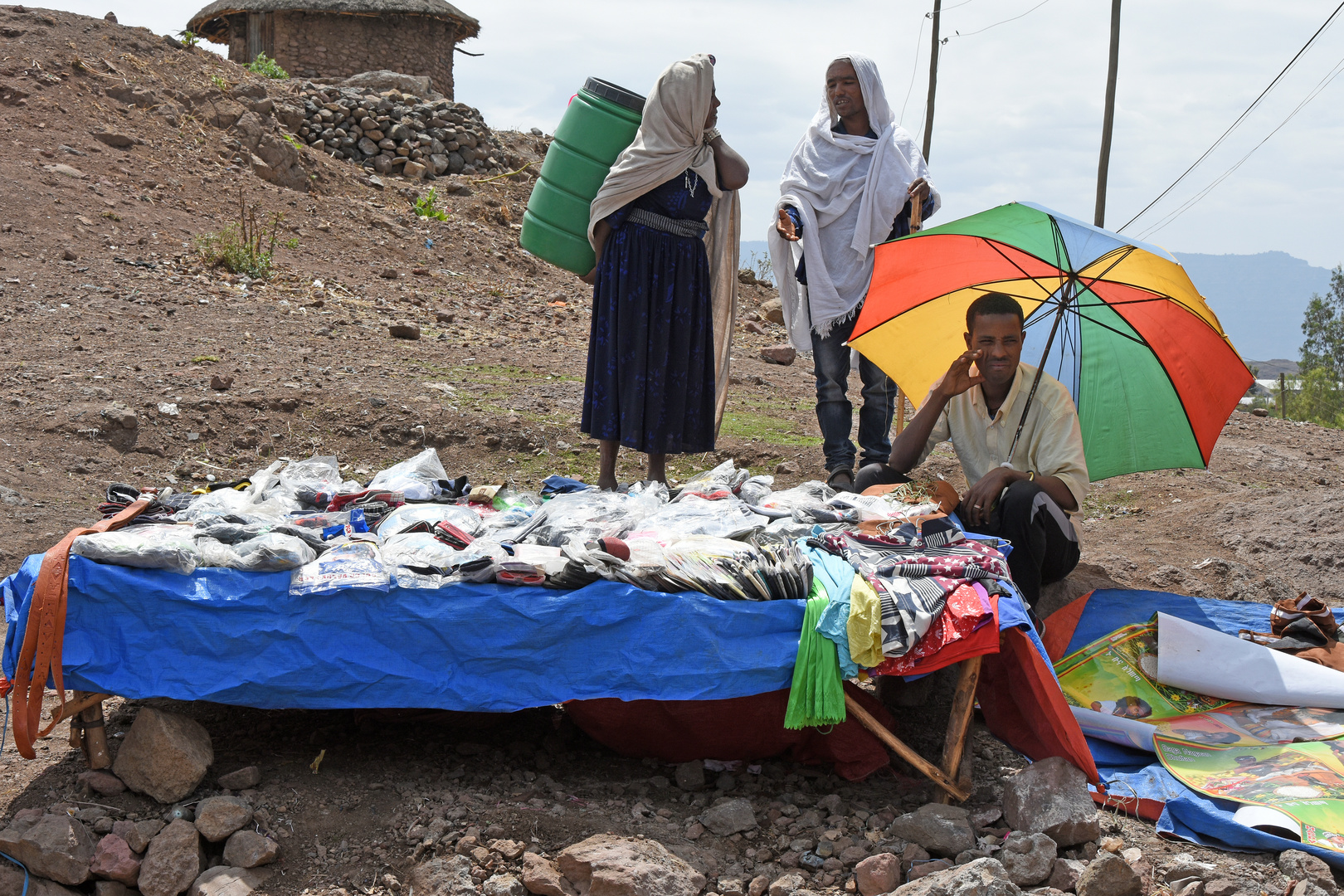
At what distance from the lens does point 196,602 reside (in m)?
2.49

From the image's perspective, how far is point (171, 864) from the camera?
2.34 m

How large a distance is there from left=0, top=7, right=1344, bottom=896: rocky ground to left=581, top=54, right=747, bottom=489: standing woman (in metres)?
1.47

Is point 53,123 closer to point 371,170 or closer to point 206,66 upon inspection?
point 206,66

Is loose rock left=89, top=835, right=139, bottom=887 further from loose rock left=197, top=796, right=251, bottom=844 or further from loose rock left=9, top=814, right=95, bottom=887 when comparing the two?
loose rock left=197, top=796, right=251, bottom=844

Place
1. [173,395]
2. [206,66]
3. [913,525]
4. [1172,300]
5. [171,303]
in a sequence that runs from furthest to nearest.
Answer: [206,66], [171,303], [173,395], [1172,300], [913,525]

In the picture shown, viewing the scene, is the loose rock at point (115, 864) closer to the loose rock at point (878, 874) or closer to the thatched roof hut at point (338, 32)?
the loose rock at point (878, 874)

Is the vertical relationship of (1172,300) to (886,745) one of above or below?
above

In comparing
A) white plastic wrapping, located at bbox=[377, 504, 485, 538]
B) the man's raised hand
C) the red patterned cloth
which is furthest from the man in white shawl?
the red patterned cloth

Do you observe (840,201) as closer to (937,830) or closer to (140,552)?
(937,830)

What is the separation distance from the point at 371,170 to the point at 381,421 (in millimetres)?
8354

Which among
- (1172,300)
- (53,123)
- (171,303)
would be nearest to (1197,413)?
(1172,300)

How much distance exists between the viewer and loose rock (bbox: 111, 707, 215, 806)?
2.53m

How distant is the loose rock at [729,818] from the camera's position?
2.50 meters

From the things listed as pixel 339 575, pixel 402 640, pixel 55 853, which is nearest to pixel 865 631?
pixel 402 640
